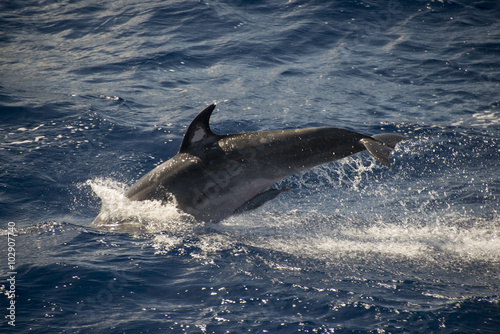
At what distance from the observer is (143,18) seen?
20188mm

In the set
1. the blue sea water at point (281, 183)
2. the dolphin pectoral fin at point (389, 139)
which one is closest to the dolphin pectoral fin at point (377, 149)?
the dolphin pectoral fin at point (389, 139)

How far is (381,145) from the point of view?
7.08 meters

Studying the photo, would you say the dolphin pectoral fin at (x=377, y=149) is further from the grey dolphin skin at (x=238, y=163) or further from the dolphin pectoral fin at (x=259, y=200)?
the dolphin pectoral fin at (x=259, y=200)

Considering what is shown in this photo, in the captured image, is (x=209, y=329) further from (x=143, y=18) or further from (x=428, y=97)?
(x=143, y=18)

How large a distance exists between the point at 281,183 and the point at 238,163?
280 centimetres

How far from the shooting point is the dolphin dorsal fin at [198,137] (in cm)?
734

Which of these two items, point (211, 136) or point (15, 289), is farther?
point (211, 136)

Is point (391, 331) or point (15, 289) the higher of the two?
point (15, 289)

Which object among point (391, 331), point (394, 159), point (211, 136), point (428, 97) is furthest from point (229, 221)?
point (428, 97)

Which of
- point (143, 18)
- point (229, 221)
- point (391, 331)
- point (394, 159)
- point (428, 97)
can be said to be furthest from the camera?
point (143, 18)

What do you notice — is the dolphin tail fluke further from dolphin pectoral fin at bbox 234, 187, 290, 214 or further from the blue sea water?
dolphin pectoral fin at bbox 234, 187, 290, 214

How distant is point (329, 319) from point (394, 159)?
6.54 meters

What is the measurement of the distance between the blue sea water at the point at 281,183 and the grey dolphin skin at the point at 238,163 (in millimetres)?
415

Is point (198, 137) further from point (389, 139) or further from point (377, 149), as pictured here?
point (389, 139)
